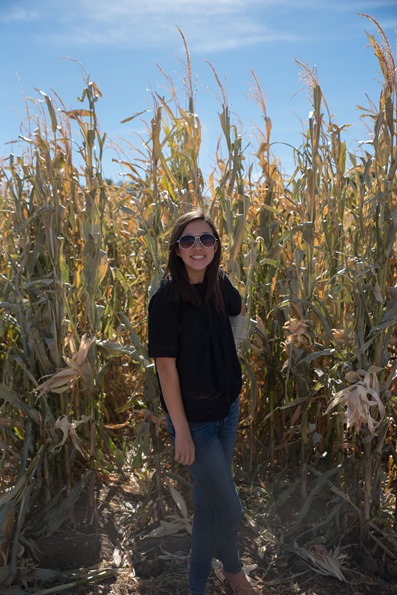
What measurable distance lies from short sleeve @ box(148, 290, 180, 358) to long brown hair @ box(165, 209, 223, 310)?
0.04m

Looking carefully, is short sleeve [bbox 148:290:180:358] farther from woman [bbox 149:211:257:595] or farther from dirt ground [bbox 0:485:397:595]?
dirt ground [bbox 0:485:397:595]

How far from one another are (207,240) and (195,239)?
4 centimetres

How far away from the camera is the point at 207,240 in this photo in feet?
7.01

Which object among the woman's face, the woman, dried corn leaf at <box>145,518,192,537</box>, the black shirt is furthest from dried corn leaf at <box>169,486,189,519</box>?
the woman's face

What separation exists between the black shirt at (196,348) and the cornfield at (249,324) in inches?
19.2

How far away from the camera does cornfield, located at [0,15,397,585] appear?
8.45 feet

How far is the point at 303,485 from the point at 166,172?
4.62 ft

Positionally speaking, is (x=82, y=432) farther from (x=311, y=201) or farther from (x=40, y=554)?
(x=311, y=201)

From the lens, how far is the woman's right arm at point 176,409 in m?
2.10

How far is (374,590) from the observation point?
8.29 feet

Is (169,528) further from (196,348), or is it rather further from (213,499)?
(196,348)

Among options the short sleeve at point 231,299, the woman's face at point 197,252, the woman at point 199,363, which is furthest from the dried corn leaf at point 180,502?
the woman's face at point 197,252

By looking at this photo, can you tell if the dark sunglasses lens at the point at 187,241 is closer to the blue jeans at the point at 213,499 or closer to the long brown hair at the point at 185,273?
the long brown hair at the point at 185,273

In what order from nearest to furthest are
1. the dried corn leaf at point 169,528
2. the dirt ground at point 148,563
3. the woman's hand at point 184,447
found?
the woman's hand at point 184,447 < the dirt ground at point 148,563 < the dried corn leaf at point 169,528
